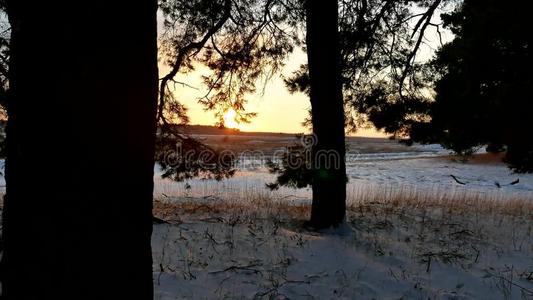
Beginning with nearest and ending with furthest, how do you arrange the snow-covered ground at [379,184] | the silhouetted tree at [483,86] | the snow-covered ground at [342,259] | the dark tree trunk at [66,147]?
the dark tree trunk at [66,147] < the snow-covered ground at [342,259] < the silhouetted tree at [483,86] < the snow-covered ground at [379,184]

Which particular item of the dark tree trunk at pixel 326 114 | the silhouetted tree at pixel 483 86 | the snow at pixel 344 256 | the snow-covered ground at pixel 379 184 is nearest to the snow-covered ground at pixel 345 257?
the snow at pixel 344 256

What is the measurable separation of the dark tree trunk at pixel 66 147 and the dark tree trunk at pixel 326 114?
162 inches

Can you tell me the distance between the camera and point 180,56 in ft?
20.2

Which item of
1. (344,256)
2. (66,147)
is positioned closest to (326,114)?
(344,256)

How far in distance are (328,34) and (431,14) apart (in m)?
2.46

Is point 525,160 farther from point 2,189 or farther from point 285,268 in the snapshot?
point 2,189

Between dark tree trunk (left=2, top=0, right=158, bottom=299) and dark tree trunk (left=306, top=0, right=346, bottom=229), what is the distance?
13.5 ft

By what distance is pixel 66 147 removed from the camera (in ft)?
3.85

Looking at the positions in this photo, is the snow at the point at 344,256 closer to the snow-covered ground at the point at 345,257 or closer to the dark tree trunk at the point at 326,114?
the snow-covered ground at the point at 345,257

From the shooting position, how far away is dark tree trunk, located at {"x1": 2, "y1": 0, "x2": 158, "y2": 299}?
1.16 m

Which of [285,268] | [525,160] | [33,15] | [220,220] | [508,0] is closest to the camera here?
[33,15]

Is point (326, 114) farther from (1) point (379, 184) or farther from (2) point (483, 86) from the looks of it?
(1) point (379, 184)

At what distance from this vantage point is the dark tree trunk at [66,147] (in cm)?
116

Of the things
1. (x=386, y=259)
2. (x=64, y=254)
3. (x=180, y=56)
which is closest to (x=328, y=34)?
(x=180, y=56)
